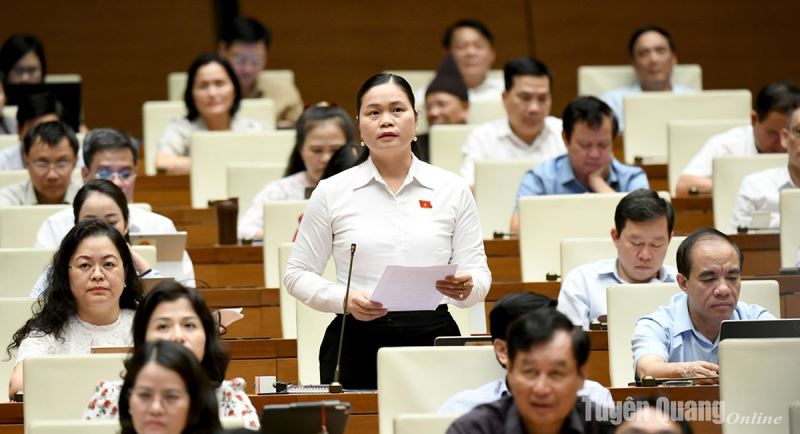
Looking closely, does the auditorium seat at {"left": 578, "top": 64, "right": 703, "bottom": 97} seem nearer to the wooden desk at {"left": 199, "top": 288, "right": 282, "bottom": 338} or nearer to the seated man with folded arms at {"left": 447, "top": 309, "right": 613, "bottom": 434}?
the wooden desk at {"left": 199, "top": 288, "right": 282, "bottom": 338}

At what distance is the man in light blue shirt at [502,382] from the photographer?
3.60 metres

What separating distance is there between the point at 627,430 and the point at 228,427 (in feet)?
2.79

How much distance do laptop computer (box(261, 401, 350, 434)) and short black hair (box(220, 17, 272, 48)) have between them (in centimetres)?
533

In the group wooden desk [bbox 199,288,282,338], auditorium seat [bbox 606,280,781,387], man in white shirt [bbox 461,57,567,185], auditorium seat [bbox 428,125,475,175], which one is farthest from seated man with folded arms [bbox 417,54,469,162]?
auditorium seat [bbox 606,280,781,387]

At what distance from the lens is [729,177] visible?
6.20m

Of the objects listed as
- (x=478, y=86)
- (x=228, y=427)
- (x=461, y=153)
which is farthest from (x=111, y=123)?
(x=228, y=427)

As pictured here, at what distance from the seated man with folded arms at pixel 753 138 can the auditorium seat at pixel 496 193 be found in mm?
809

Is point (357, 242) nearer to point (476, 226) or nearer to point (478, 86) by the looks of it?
point (476, 226)

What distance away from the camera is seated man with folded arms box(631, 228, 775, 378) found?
4.32m

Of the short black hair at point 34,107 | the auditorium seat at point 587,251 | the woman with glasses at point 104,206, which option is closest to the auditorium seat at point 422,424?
the woman with glasses at point 104,206

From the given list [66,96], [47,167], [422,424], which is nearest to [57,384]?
[422,424]

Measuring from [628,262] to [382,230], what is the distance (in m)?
1.04

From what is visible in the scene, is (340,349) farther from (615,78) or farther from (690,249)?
(615,78)

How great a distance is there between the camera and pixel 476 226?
425 cm
